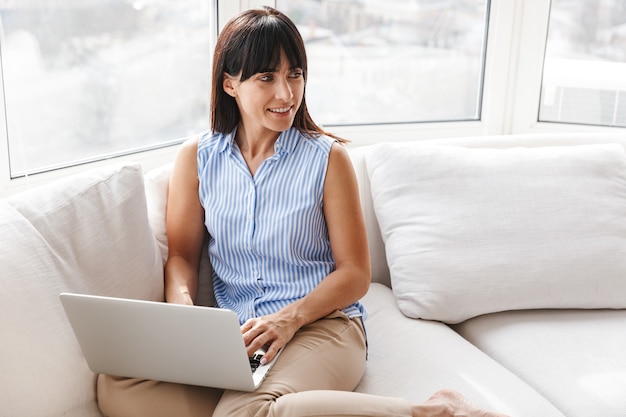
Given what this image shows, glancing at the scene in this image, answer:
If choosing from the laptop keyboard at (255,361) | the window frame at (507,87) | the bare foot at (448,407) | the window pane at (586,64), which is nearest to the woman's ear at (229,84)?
the laptop keyboard at (255,361)

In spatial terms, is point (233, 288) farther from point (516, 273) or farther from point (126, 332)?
point (516, 273)

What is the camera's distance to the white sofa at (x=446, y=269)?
142 cm

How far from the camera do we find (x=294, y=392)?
145 centimetres

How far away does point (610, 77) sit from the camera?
2721mm

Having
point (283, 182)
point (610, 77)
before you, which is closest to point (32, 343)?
point (283, 182)

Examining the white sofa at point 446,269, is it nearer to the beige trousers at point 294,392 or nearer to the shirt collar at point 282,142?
the beige trousers at point 294,392

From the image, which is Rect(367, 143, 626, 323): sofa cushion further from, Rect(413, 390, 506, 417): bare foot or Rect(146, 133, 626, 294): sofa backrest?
Rect(413, 390, 506, 417): bare foot

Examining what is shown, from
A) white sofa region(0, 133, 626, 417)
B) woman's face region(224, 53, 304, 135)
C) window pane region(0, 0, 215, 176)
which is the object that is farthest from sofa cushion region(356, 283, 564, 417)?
window pane region(0, 0, 215, 176)

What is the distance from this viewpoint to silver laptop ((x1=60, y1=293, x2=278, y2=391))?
129 centimetres

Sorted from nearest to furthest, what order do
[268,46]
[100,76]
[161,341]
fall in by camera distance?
[161,341], [268,46], [100,76]

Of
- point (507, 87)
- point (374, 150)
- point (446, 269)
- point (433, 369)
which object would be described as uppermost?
point (507, 87)

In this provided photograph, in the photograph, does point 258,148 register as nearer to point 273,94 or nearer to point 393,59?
point 273,94

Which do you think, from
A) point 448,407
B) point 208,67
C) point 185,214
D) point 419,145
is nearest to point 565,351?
point 448,407

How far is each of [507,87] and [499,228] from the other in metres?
0.97
